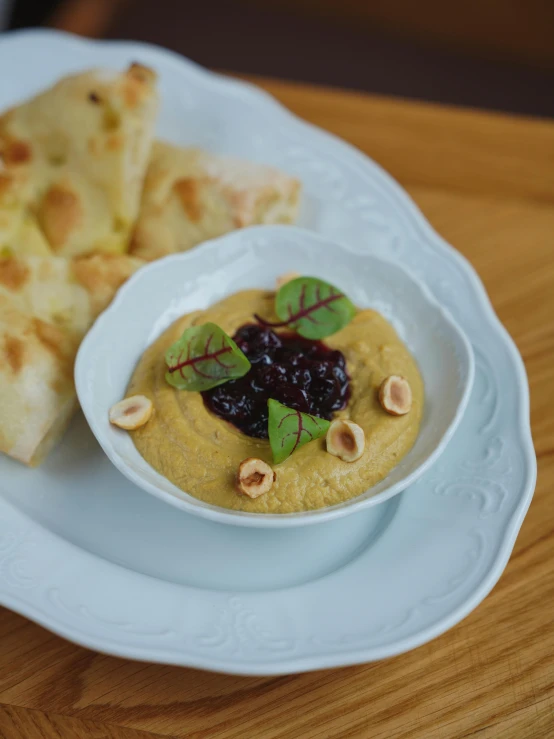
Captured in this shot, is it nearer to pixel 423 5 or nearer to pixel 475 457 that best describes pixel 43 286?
pixel 475 457

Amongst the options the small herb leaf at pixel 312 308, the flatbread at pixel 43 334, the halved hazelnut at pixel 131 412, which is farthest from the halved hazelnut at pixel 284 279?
the halved hazelnut at pixel 131 412

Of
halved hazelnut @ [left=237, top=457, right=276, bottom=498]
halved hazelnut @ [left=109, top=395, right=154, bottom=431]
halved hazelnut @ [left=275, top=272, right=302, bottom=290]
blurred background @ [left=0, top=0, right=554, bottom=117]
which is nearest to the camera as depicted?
halved hazelnut @ [left=237, top=457, right=276, bottom=498]

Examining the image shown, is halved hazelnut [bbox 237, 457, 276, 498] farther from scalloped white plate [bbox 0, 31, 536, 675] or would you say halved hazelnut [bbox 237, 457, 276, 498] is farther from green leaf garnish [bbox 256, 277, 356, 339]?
green leaf garnish [bbox 256, 277, 356, 339]

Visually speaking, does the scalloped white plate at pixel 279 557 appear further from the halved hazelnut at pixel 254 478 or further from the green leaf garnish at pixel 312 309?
the green leaf garnish at pixel 312 309

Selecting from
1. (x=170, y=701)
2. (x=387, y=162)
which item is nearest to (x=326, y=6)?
(x=387, y=162)

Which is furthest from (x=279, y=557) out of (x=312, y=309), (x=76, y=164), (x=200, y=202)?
(x=76, y=164)

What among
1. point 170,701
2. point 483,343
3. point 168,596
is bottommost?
point 170,701

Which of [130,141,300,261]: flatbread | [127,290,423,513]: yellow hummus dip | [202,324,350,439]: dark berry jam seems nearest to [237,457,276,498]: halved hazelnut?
[127,290,423,513]: yellow hummus dip
